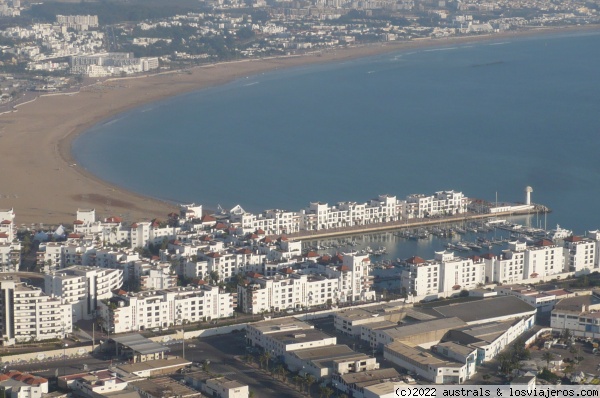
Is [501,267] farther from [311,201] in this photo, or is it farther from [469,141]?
[469,141]

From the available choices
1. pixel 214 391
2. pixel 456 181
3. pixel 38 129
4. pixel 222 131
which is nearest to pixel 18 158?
pixel 38 129

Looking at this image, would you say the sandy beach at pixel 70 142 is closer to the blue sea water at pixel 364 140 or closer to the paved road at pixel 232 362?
the blue sea water at pixel 364 140

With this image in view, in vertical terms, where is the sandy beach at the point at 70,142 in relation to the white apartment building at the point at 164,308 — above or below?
below

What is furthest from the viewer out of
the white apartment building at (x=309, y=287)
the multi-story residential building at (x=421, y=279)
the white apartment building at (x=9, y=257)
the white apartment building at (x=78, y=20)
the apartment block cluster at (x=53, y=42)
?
the white apartment building at (x=78, y=20)

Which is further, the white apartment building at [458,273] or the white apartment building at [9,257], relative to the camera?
the white apartment building at [9,257]

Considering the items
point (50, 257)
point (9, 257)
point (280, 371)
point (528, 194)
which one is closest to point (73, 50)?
point (528, 194)

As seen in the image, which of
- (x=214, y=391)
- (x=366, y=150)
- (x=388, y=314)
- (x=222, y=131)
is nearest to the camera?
(x=214, y=391)

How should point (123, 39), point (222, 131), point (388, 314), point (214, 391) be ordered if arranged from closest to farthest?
point (214, 391) < point (388, 314) < point (222, 131) < point (123, 39)

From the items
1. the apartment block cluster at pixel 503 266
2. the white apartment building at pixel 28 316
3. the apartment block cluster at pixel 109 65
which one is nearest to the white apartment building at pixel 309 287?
the apartment block cluster at pixel 503 266
